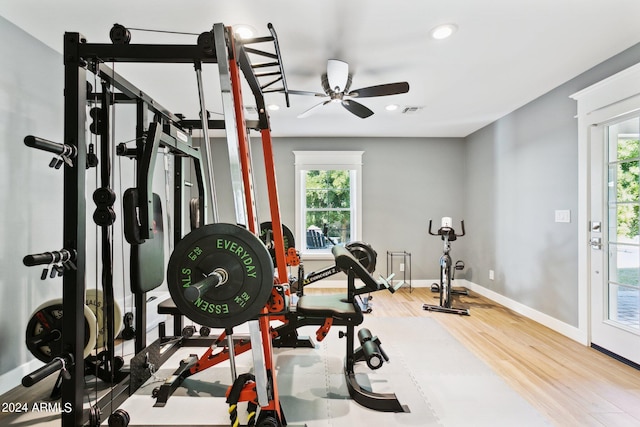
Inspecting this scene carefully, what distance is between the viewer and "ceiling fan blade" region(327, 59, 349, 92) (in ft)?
8.41

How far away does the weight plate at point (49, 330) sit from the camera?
1798 mm

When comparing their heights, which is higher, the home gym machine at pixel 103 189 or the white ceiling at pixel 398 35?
the white ceiling at pixel 398 35

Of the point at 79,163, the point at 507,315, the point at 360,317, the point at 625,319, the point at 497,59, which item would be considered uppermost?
the point at 497,59

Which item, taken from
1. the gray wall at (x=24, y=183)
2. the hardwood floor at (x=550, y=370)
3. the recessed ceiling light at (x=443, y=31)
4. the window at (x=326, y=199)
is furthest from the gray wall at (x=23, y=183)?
the window at (x=326, y=199)

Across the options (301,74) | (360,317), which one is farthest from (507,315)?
(301,74)

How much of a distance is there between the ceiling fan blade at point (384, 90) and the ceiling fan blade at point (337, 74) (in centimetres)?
11

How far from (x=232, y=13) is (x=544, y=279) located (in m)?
3.74

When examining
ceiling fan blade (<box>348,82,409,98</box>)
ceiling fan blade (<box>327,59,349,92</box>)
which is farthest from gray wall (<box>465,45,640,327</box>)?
ceiling fan blade (<box>327,59,349,92</box>)

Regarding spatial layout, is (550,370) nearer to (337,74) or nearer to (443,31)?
(443,31)

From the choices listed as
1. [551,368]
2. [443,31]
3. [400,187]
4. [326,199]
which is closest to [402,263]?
[400,187]

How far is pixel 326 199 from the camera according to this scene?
532cm

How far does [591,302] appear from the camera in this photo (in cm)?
279

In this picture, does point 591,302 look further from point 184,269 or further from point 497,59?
point 184,269

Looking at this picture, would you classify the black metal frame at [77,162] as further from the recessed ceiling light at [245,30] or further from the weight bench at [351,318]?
the recessed ceiling light at [245,30]
